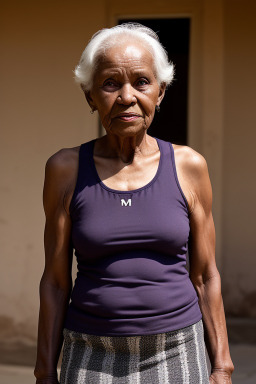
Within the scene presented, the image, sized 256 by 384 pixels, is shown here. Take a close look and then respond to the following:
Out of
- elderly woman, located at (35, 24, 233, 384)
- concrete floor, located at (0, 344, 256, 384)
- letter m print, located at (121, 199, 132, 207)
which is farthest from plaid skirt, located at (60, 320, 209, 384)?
concrete floor, located at (0, 344, 256, 384)

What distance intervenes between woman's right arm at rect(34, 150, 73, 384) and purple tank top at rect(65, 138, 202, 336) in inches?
2.1

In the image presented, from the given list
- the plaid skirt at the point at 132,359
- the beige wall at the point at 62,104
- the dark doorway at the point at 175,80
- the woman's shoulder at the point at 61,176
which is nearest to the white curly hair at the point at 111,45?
the woman's shoulder at the point at 61,176

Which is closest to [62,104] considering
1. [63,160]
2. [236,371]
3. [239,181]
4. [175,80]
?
[175,80]

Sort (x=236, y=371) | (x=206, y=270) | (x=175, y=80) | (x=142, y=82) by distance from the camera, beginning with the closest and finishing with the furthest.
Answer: (x=142, y=82)
(x=206, y=270)
(x=236, y=371)
(x=175, y=80)

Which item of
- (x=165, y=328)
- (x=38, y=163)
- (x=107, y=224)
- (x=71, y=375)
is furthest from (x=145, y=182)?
(x=38, y=163)

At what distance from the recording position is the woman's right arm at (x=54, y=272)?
212 cm

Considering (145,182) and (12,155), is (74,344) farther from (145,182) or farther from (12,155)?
(12,155)

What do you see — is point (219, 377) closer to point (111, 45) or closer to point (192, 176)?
point (192, 176)

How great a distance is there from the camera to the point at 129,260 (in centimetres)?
201

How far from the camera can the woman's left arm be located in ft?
7.13

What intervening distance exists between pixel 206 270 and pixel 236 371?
2.69 meters

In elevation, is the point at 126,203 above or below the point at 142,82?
below

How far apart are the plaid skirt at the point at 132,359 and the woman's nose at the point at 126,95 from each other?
0.69 m

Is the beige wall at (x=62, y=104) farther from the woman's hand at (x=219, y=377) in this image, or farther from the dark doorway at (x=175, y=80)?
the woman's hand at (x=219, y=377)
